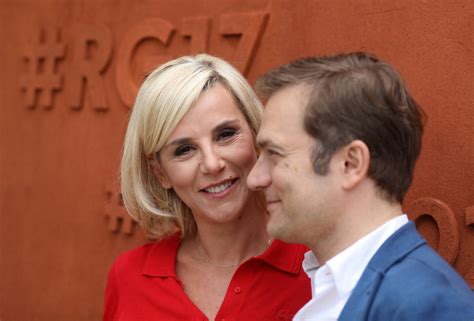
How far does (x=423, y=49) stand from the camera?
2.93 m

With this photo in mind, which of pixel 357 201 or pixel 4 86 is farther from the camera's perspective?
pixel 4 86

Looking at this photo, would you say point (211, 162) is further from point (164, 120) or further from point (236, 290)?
point (236, 290)

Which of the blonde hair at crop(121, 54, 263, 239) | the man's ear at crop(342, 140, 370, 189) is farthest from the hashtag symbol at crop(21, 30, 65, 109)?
the man's ear at crop(342, 140, 370, 189)

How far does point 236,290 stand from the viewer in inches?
103

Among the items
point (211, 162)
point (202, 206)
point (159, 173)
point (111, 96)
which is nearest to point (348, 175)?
point (211, 162)

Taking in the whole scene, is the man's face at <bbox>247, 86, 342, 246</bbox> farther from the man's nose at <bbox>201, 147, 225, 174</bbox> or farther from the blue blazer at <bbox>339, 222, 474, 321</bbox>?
the man's nose at <bbox>201, 147, 225, 174</bbox>

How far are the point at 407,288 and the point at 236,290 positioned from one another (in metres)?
0.96

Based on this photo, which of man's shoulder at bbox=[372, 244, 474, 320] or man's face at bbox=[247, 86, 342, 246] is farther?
man's face at bbox=[247, 86, 342, 246]

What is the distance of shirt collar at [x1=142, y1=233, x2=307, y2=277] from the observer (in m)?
2.65

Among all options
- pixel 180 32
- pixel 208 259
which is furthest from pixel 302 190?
pixel 180 32

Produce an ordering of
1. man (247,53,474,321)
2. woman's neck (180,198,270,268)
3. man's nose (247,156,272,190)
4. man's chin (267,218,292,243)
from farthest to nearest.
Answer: woman's neck (180,198,270,268), man's nose (247,156,272,190), man's chin (267,218,292,243), man (247,53,474,321)

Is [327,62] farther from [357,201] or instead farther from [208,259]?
[208,259]

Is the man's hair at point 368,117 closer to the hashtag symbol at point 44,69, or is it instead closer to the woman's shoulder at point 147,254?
the woman's shoulder at point 147,254

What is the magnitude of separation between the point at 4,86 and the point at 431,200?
9.56 ft
